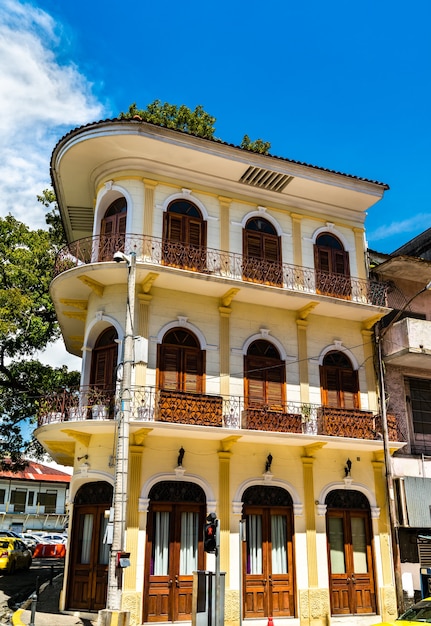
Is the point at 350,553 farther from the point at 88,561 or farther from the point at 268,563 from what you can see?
the point at 88,561

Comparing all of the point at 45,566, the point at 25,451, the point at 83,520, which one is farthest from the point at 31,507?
the point at 83,520

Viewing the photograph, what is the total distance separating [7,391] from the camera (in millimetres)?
25125

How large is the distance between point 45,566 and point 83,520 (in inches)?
649

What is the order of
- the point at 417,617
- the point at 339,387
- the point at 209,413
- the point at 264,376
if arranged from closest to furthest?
the point at 417,617 < the point at 209,413 < the point at 264,376 < the point at 339,387

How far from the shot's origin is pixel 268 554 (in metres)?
16.2

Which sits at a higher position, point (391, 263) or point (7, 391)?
point (391, 263)

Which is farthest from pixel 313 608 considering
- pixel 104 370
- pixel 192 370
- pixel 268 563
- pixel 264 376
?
pixel 104 370

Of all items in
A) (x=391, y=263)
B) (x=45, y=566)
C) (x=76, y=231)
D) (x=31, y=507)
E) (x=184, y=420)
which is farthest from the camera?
(x=31, y=507)

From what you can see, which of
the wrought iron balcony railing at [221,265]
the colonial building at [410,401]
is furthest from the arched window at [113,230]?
the colonial building at [410,401]

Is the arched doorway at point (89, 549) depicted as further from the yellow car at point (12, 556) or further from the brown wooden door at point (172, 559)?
the yellow car at point (12, 556)

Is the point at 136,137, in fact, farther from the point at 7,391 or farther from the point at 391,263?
the point at 7,391

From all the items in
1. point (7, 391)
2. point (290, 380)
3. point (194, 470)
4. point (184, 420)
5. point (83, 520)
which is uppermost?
point (7, 391)

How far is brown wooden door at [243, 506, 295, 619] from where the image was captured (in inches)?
619

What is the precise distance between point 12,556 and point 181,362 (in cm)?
1317
